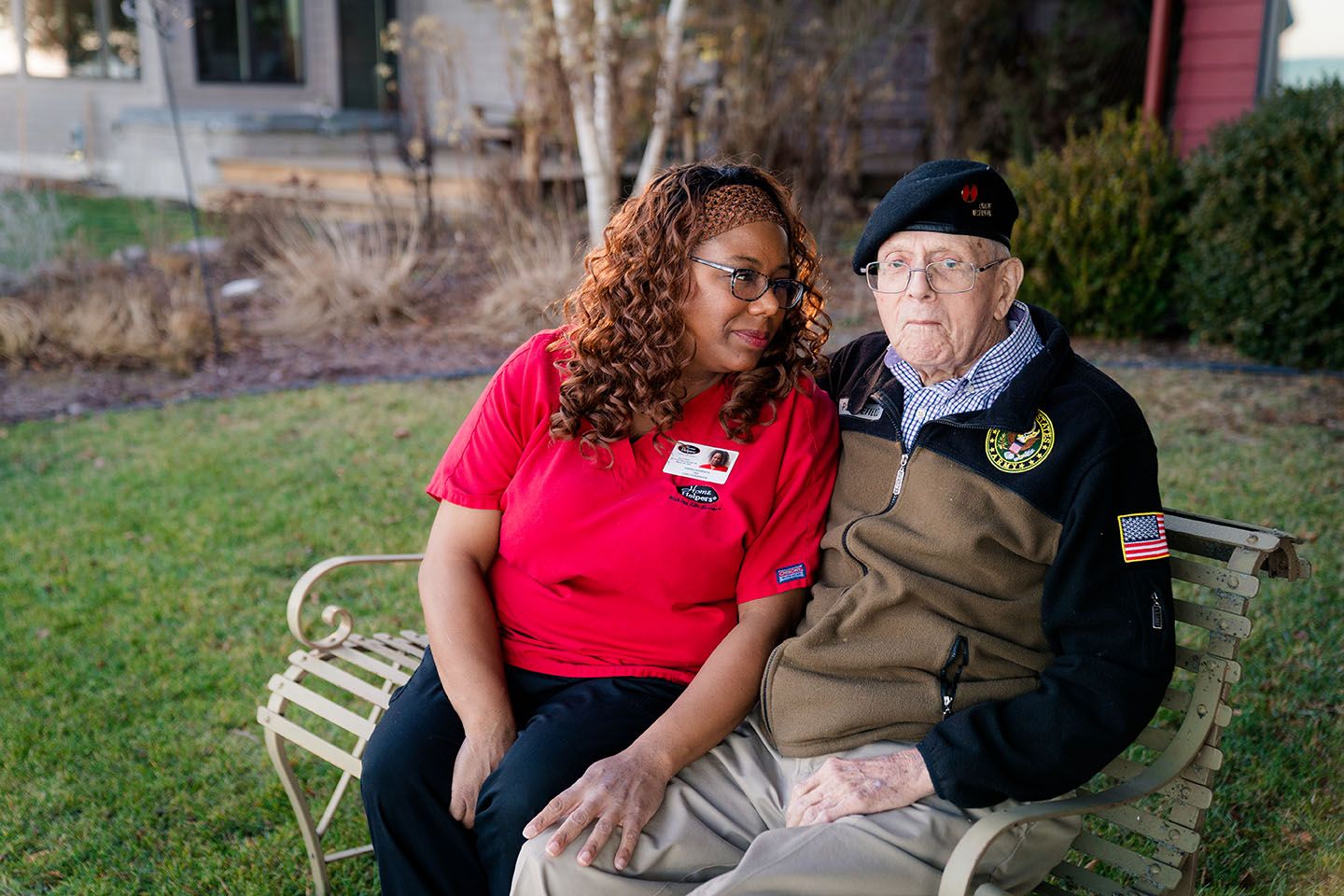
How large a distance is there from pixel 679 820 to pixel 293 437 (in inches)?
194

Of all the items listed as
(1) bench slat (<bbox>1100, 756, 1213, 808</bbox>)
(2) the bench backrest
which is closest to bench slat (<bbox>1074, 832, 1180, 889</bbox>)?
(2) the bench backrest

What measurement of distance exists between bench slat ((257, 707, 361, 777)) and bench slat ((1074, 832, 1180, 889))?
156cm

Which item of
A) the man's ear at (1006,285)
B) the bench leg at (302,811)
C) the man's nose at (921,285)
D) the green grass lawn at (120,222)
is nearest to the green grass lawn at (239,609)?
the bench leg at (302,811)

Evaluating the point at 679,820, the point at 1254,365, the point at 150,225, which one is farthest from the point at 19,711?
the point at 150,225

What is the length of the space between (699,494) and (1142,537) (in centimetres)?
89

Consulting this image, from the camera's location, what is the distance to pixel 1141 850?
298cm

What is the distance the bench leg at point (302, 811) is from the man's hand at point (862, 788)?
143 centimetres

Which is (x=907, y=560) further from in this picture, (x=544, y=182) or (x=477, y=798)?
(x=544, y=182)

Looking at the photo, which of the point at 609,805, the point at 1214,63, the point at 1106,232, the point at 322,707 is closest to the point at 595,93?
the point at 1106,232

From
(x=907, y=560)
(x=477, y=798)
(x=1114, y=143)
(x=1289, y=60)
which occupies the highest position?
(x=1289, y=60)

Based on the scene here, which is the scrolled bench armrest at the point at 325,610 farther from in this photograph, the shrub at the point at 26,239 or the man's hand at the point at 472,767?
the shrub at the point at 26,239

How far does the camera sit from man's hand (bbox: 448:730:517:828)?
2.36 m

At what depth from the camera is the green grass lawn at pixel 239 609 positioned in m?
3.13

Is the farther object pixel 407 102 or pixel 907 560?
pixel 407 102
